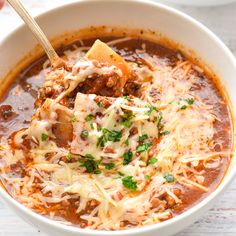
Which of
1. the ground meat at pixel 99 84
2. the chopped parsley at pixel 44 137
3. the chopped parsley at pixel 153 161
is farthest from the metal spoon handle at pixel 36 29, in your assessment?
the chopped parsley at pixel 153 161

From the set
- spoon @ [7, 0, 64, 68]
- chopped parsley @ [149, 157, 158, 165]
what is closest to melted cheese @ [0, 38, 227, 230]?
chopped parsley @ [149, 157, 158, 165]

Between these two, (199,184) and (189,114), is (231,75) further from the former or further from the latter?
(199,184)

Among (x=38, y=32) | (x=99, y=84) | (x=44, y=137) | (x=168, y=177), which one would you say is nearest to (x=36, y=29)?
(x=38, y=32)

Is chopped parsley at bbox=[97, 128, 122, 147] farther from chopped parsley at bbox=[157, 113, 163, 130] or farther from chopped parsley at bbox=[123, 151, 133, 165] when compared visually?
chopped parsley at bbox=[157, 113, 163, 130]

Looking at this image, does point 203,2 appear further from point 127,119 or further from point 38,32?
point 127,119

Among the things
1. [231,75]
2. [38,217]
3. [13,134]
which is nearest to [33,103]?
[13,134]

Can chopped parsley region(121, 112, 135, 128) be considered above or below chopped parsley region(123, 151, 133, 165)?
above

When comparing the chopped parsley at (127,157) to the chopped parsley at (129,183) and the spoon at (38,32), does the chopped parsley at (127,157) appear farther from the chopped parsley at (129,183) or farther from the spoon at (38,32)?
the spoon at (38,32)

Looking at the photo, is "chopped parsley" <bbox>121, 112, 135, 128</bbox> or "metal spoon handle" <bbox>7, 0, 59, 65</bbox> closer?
"chopped parsley" <bbox>121, 112, 135, 128</bbox>
